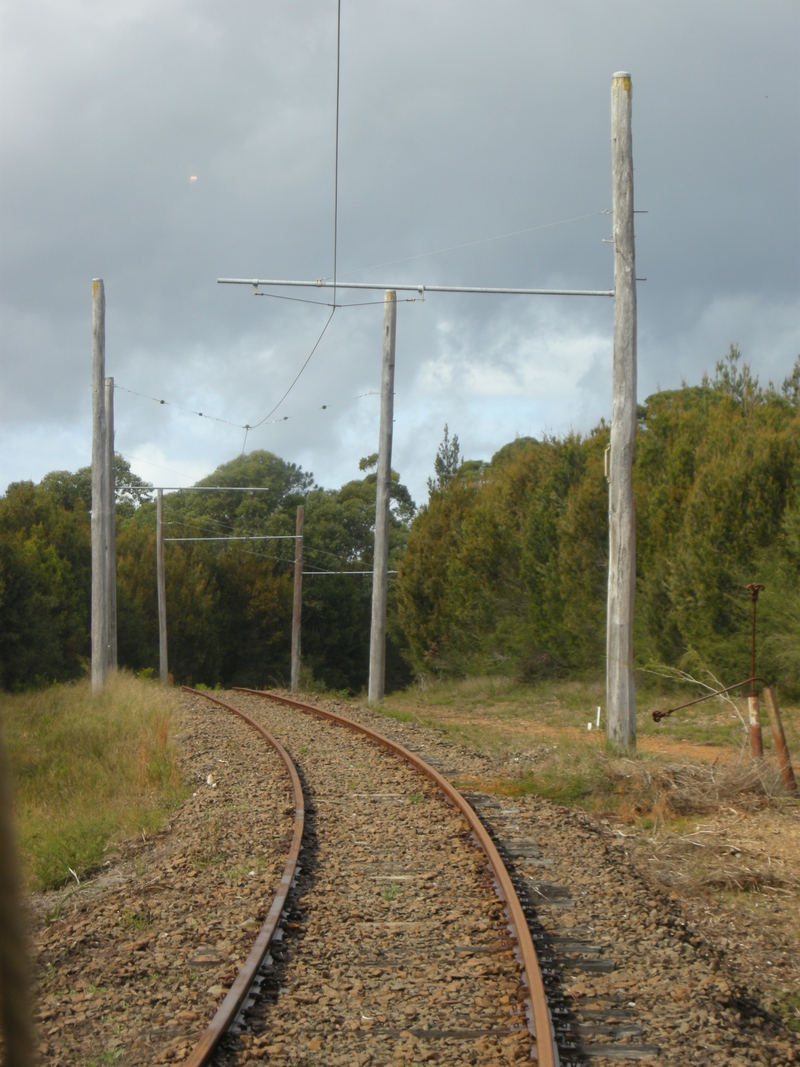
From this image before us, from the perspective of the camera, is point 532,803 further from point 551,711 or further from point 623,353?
point 551,711

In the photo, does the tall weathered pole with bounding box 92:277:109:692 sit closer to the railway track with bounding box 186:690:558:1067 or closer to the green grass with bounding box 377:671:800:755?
the green grass with bounding box 377:671:800:755

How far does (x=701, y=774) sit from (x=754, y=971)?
4592 millimetres

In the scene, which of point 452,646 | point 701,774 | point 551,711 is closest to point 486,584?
point 452,646

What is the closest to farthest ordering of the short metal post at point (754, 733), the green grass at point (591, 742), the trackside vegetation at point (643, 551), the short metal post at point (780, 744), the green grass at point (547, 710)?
the short metal post at point (780, 744)
the green grass at point (591, 742)
the short metal post at point (754, 733)
the green grass at point (547, 710)
the trackside vegetation at point (643, 551)

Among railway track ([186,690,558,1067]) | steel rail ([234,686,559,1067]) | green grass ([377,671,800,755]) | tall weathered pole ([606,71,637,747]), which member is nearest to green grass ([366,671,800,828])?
green grass ([377,671,800,755])

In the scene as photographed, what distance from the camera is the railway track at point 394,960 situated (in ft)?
13.0

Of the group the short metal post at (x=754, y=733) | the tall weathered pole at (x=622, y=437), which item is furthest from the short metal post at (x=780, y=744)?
the tall weathered pole at (x=622, y=437)

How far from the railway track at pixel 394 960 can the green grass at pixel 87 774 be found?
173 cm

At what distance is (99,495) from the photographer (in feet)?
64.6

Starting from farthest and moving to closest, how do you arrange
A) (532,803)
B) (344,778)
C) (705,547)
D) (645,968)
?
(705,547) < (344,778) < (532,803) < (645,968)

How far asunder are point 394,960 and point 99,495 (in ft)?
53.2

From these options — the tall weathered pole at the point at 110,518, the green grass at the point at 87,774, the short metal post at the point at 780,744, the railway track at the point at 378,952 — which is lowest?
the green grass at the point at 87,774

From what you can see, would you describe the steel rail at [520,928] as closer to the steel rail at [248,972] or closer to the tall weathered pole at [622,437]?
the steel rail at [248,972]

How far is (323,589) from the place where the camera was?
5466 centimetres
